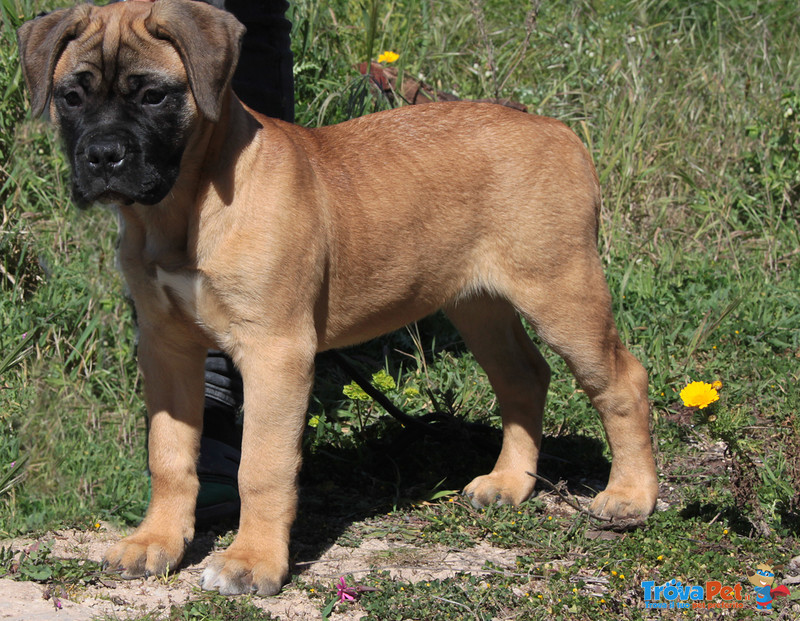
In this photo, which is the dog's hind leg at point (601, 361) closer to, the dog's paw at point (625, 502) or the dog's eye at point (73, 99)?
the dog's paw at point (625, 502)

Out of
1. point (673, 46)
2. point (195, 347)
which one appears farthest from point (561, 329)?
point (673, 46)

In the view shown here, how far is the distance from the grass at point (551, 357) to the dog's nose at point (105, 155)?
1.46 m

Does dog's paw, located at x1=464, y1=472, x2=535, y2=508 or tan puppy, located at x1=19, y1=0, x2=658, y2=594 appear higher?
tan puppy, located at x1=19, y1=0, x2=658, y2=594

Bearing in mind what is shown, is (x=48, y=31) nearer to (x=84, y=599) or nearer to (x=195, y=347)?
(x=195, y=347)

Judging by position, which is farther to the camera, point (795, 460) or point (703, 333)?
point (703, 333)

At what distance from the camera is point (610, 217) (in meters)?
6.63

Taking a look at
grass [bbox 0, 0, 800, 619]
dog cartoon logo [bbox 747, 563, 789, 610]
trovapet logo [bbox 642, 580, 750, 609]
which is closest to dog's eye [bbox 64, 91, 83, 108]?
grass [bbox 0, 0, 800, 619]

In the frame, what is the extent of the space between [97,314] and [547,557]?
2.78m

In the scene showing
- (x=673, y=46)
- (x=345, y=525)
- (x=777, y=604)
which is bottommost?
(x=345, y=525)

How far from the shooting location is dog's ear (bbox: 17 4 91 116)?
3.32 m

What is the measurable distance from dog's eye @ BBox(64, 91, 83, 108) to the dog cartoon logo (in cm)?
285

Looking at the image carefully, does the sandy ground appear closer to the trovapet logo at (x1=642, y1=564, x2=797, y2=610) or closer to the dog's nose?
the trovapet logo at (x1=642, y1=564, x2=797, y2=610)

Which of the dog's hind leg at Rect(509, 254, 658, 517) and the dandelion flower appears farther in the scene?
the dog's hind leg at Rect(509, 254, 658, 517)

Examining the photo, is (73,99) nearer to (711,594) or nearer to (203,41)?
(203,41)
